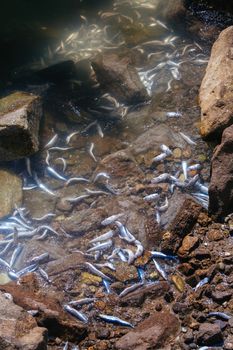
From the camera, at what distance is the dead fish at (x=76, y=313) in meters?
4.80

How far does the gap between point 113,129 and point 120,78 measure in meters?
1.13

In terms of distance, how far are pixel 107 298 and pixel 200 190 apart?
223 cm

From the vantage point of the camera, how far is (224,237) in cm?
502

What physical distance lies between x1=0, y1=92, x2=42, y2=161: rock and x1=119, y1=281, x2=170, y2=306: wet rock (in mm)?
3147

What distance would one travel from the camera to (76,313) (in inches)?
191

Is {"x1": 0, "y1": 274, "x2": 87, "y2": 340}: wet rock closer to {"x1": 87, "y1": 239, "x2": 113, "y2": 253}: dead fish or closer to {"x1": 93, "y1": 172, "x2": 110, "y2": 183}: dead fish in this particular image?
{"x1": 87, "y1": 239, "x2": 113, "y2": 253}: dead fish

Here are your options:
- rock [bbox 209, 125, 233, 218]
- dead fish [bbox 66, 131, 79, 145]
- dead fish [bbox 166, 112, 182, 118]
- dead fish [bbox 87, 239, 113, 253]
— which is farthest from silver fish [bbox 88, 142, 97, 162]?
rock [bbox 209, 125, 233, 218]

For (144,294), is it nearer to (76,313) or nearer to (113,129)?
(76,313)

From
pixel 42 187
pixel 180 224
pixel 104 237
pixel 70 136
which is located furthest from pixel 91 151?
pixel 180 224

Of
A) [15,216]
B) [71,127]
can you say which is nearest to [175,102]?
[71,127]

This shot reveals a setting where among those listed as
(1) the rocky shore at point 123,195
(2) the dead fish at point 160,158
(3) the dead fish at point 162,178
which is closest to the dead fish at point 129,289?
(1) the rocky shore at point 123,195

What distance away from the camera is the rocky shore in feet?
14.9

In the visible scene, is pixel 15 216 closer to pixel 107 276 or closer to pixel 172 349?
pixel 107 276

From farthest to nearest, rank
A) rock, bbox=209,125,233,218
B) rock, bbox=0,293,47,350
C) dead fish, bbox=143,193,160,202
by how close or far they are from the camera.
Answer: dead fish, bbox=143,193,160,202
rock, bbox=209,125,233,218
rock, bbox=0,293,47,350
